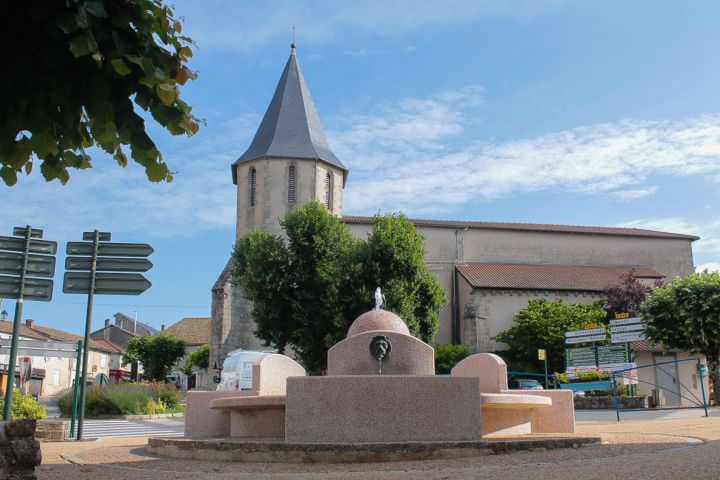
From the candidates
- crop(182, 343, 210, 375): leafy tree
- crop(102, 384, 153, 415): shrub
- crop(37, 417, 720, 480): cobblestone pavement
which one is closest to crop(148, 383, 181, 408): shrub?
crop(102, 384, 153, 415): shrub

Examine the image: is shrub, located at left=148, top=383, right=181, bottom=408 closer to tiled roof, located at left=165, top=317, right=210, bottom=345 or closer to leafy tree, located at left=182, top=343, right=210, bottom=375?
leafy tree, located at left=182, top=343, right=210, bottom=375

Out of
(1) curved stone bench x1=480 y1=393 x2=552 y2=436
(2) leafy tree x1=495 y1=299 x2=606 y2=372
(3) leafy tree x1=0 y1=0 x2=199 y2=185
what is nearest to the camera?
(3) leafy tree x1=0 y1=0 x2=199 y2=185

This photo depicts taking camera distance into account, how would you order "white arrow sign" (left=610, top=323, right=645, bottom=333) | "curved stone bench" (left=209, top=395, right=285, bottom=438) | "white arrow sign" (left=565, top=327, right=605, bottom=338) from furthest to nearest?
"white arrow sign" (left=565, top=327, right=605, bottom=338), "white arrow sign" (left=610, top=323, right=645, bottom=333), "curved stone bench" (left=209, top=395, right=285, bottom=438)

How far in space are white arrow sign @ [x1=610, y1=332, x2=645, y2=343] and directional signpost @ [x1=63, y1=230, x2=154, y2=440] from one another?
68.6ft

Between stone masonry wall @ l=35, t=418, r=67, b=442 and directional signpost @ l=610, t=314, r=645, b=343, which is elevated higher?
directional signpost @ l=610, t=314, r=645, b=343

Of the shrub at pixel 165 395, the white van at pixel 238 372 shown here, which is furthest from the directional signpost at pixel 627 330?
the shrub at pixel 165 395

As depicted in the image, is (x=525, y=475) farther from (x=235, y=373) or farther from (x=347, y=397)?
(x=235, y=373)

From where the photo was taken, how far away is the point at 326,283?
1241 inches

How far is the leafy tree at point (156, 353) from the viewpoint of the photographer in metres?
64.0

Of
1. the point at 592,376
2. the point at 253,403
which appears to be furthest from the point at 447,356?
the point at 253,403

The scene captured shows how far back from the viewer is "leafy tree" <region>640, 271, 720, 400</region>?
23672 millimetres

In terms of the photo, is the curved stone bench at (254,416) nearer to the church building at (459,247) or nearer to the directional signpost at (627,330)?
the directional signpost at (627,330)

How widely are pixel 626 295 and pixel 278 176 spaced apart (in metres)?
23.9

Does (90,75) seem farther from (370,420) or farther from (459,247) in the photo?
(459,247)
